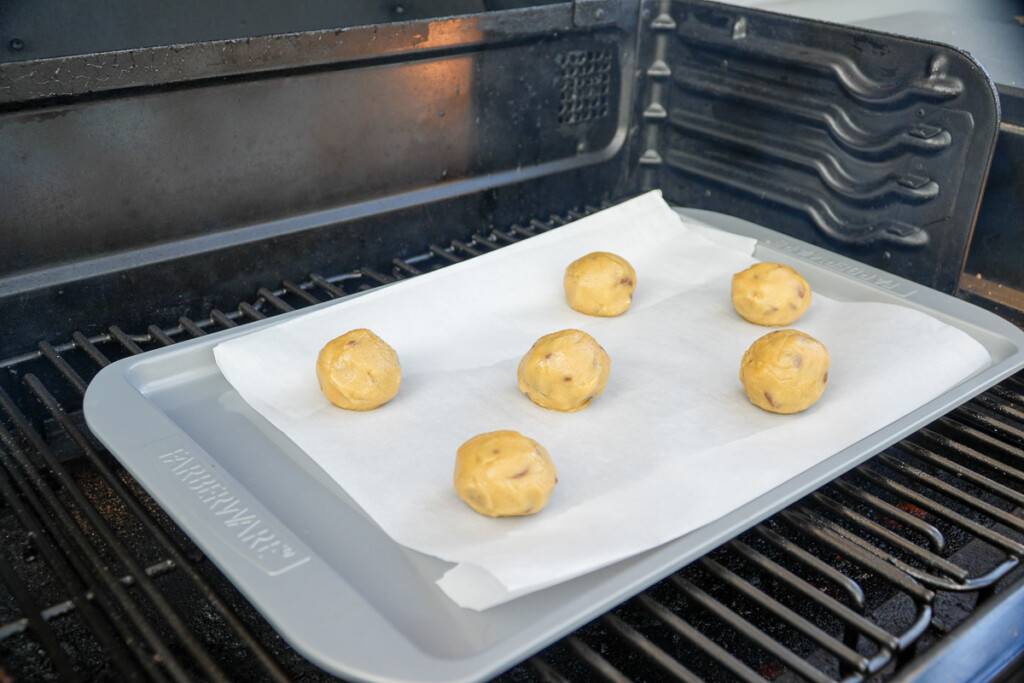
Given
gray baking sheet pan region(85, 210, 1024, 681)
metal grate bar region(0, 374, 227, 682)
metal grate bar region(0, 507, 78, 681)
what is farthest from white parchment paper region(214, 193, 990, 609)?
metal grate bar region(0, 507, 78, 681)

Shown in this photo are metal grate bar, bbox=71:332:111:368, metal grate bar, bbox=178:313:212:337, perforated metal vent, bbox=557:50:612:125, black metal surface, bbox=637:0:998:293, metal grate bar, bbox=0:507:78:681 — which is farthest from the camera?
perforated metal vent, bbox=557:50:612:125

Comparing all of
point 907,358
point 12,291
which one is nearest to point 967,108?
point 907,358

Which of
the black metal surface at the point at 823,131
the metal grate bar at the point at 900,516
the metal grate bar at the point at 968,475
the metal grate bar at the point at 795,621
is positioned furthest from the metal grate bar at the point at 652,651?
the black metal surface at the point at 823,131

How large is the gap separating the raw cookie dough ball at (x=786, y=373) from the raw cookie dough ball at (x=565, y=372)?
0.69 feet

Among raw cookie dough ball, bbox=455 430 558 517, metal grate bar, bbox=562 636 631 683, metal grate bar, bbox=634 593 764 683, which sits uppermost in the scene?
raw cookie dough ball, bbox=455 430 558 517

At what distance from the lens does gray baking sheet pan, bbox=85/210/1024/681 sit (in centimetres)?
87

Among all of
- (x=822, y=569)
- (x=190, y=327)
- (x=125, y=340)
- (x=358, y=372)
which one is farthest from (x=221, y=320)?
(x=822, y=569)

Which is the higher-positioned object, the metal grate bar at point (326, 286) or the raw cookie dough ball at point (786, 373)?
the raw cookie dough ball at point (786, 373)

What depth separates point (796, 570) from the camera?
3.96 ft

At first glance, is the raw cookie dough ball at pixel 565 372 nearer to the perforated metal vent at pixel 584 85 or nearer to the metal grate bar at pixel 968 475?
the metal grate bar at pixel 968 475

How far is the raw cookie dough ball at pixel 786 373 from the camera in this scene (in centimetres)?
125

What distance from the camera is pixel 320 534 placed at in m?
1.07

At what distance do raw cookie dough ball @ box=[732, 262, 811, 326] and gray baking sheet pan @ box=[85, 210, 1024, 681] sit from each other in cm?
29

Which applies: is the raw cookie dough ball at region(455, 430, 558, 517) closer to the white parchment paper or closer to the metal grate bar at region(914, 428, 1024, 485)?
the white parchment paper
